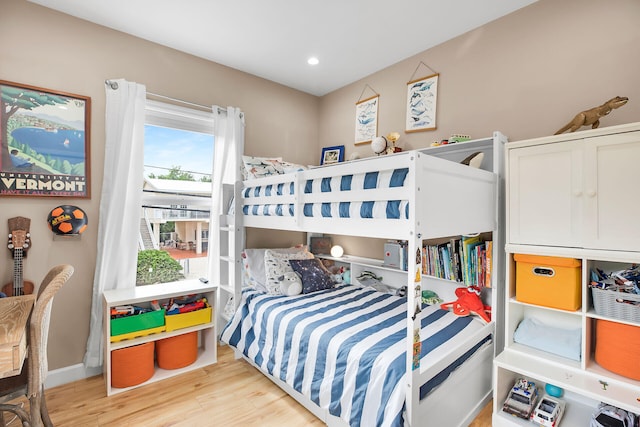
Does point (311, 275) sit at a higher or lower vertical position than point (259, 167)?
lower

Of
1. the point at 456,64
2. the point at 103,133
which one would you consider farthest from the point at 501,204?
the point at 103,133

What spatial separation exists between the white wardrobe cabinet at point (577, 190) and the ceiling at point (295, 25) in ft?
3.65

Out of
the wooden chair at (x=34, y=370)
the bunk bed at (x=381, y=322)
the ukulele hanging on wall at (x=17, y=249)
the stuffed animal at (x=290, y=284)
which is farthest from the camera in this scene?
the stuffed animal at (x=290, y=284)

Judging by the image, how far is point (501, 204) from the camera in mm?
2043

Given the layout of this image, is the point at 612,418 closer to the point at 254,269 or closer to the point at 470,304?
the point at 470,304

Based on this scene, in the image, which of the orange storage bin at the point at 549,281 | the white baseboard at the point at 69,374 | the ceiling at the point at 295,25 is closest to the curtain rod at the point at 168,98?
the ceiling at the point at 295,25

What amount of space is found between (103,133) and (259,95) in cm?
145

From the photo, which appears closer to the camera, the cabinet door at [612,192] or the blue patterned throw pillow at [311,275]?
the cabinet door at [612,192]

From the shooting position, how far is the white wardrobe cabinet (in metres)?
1.51

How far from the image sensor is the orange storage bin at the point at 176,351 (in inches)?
94.9

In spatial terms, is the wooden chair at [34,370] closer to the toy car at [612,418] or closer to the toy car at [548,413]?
the toy car at [548,413]

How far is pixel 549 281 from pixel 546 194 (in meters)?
0.49

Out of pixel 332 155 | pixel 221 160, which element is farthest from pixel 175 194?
pixel 332 155

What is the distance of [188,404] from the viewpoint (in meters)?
2.02
